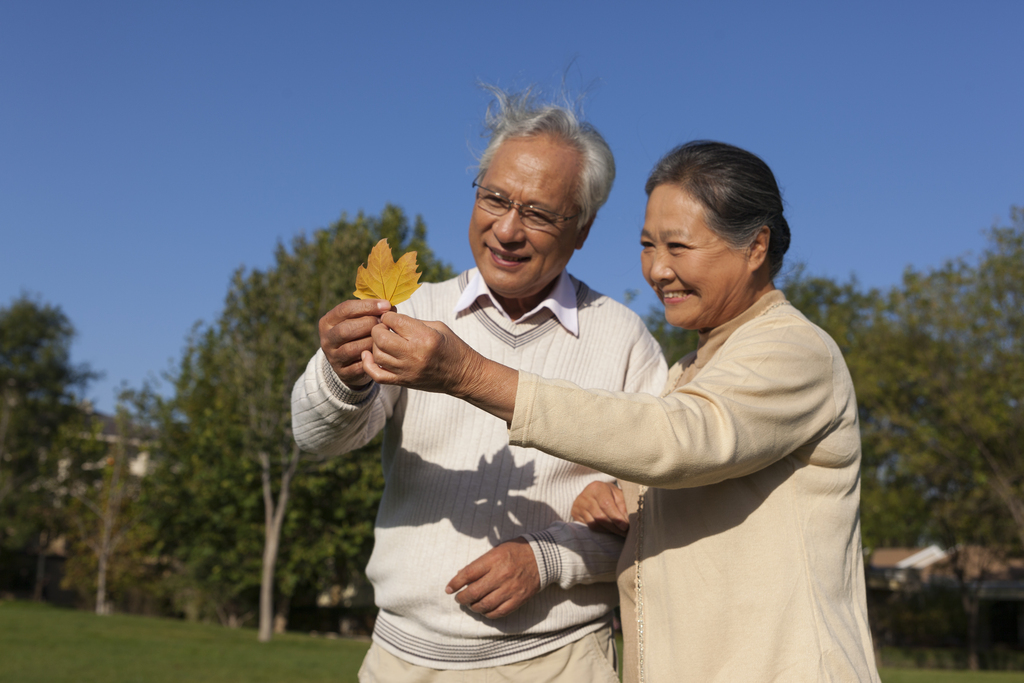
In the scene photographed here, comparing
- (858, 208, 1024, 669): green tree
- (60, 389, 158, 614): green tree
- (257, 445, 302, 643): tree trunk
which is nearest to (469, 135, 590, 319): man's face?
(257, 445, 302, 643): tree trunk

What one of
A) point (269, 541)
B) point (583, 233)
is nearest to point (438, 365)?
point (583, 233)

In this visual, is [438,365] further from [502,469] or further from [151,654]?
A: [151,654]

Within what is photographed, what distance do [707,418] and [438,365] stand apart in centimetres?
66

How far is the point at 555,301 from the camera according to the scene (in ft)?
10.3

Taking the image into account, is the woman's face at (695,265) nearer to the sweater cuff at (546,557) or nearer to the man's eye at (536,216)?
the man's eye at (536,216)

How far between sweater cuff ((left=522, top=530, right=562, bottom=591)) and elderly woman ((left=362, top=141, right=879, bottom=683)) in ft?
0.77

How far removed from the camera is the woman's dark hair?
7.96ft

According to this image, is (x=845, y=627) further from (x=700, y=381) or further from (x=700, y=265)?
(x=700, y=265)

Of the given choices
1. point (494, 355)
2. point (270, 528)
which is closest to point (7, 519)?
point (270, 528)

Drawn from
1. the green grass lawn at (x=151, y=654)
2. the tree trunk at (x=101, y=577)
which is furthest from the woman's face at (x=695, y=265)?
the tree trunk at (x=101, y=577)

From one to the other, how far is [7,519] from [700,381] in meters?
47.2

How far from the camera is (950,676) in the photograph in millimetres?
19219

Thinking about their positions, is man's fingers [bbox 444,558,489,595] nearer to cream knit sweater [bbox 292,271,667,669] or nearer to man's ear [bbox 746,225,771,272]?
cream knit sweater [bbox 292,271,667,669]

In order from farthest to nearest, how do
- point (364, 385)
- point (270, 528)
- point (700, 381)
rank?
point (270, 528) → point (364, 385) → point (700, 381)
